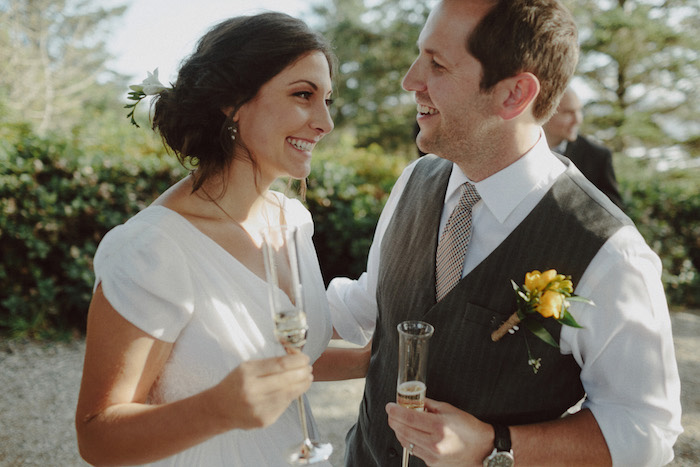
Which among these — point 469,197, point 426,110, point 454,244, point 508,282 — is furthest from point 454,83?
point 508,282

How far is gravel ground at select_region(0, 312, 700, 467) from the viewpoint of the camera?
3.82 meters

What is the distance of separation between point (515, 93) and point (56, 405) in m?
4.36

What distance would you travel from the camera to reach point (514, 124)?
1850 mm

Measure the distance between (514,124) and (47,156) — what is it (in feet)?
15.9

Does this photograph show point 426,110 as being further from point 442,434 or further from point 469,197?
point 442,434

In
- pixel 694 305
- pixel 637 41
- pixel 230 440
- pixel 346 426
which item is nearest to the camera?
pixel 230 440

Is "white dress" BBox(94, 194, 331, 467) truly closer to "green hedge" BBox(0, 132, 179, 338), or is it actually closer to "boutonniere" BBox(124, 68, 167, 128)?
"boutonniere" BBox(124, 68, 167, 128)

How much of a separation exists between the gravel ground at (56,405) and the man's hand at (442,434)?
8.57 ft

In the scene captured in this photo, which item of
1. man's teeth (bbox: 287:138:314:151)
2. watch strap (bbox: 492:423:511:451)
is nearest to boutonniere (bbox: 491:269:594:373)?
watch strap (bbox: 492:423:511:451)

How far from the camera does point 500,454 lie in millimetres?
1534

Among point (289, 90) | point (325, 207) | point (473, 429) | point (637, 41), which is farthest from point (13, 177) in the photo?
point (637, 41)

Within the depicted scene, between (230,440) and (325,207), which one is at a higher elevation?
(230,440)

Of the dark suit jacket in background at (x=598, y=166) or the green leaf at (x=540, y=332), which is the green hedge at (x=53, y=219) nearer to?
the dark suit jacket in background at (x=598, y=166)

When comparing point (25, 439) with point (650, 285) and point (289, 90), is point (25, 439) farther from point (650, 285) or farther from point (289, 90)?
point (650, 285)
